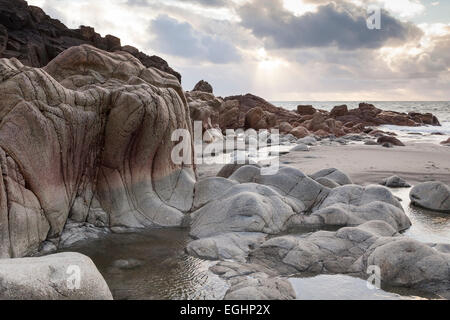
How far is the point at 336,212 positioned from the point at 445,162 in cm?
1087

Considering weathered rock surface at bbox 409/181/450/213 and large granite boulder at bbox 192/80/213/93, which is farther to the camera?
large granite boulder at bbox 192/80/213/93

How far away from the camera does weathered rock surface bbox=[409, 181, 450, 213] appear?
9.89 metres

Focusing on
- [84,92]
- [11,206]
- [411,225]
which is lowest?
[411,225]

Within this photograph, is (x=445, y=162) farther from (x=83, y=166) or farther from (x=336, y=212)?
(x=83, y=166)

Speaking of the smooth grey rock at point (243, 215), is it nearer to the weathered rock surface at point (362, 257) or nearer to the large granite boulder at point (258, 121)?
the weathered rock surface at point (362, 257)

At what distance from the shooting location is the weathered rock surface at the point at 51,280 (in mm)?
4066

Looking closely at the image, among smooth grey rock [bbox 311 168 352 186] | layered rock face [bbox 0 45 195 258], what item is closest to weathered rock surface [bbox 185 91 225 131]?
smooth grey rock [bbox 311 168 352 186]

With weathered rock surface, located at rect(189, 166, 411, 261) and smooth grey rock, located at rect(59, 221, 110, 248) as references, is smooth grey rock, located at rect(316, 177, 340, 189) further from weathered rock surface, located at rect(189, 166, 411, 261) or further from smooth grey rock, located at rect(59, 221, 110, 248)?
smooth grey rock, located at rect(59, 221, 110, 248)

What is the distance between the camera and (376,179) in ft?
42.9

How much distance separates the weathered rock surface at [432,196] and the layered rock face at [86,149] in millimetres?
5636

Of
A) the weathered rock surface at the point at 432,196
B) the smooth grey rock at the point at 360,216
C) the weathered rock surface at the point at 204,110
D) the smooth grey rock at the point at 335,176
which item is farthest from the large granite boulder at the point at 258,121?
the smooth grey rock at the point at 360,216

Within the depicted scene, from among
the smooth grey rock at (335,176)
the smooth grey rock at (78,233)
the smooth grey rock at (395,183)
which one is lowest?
the smooth grey rock at (78,233)

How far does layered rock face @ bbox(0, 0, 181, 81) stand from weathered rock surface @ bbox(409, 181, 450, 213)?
28397mm

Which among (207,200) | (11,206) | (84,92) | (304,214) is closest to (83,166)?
(84,92)
